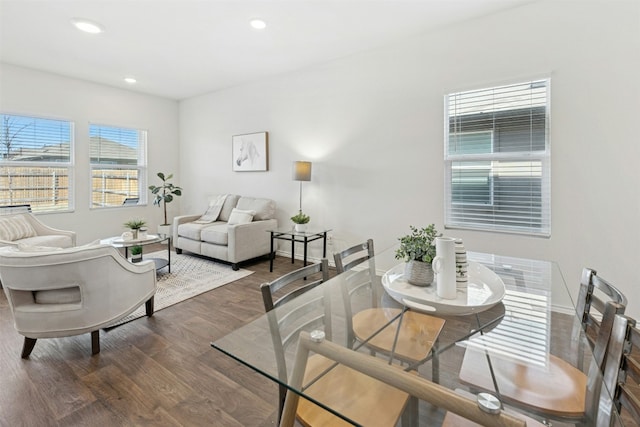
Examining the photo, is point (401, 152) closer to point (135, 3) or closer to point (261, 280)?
point (261, 280)

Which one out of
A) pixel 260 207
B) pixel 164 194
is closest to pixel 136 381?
pixel 260 207

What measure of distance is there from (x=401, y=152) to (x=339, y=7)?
1.61 meters

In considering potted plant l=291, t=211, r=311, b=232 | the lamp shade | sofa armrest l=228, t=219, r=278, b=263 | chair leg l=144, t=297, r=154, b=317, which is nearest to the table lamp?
the lamp shade

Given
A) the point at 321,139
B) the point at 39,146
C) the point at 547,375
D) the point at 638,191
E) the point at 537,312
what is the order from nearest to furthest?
the point at 547,375 < the point at 537,312 < the point at 638,191 < the point at 321,139 < the point at 39,146

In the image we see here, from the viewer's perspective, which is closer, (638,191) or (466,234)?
(638,191)

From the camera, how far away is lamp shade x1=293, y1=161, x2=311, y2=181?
3984 mm

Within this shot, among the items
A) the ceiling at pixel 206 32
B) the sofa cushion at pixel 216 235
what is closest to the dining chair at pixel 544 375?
the ceiling at pixel 206 32

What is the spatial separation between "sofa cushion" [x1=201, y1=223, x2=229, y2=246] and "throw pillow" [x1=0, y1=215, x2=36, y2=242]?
6.73 ft

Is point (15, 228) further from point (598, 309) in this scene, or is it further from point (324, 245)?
point (598, 309)

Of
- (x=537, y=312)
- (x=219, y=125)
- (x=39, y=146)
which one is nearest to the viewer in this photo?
(x=537, y=312)

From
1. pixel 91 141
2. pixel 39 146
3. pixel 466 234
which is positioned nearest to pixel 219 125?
pixel 91 141

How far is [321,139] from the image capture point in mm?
4152

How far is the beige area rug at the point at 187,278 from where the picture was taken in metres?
3.01

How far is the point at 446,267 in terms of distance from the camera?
4.30 feet
